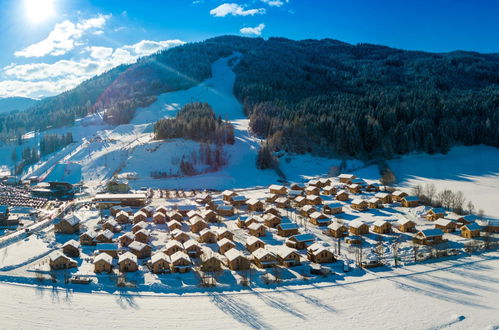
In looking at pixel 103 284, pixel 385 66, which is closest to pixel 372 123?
pixel 103 284

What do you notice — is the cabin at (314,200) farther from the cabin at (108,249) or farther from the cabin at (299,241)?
the cabin at (108,249)

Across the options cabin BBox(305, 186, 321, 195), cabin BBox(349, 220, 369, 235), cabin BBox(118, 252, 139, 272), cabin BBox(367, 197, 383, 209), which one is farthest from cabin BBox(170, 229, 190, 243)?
cabin BBox(367, 197, 383, 209)

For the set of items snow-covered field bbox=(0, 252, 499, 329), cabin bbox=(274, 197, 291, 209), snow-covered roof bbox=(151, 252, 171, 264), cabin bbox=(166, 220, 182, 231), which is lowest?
snow-covered field bbox=(0, 252, 499, 329)

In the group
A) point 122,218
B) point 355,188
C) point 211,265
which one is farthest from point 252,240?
point 355,188

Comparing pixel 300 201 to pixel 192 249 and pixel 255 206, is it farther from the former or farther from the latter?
pixel 192 249

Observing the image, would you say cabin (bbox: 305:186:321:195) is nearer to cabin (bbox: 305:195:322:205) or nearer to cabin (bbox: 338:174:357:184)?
cabin (bbox: 305:195:322:205)

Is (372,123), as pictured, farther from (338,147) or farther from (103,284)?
(103,284)
